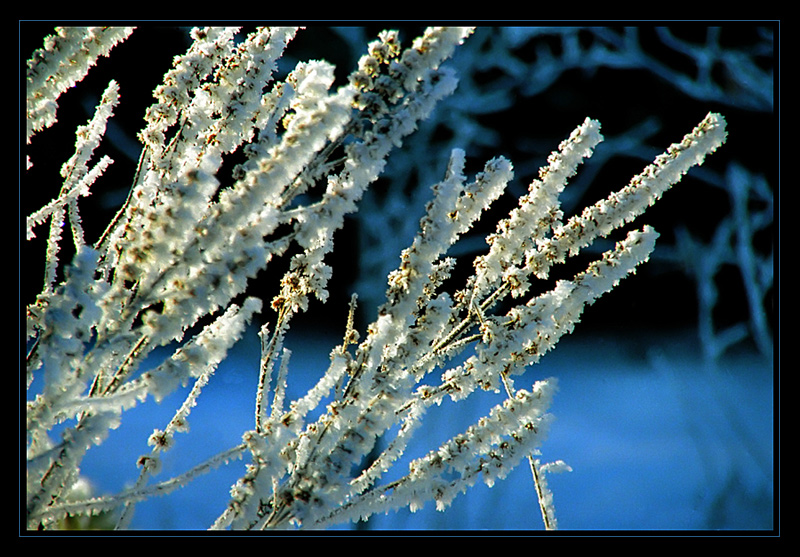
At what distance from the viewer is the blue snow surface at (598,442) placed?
5.21ft

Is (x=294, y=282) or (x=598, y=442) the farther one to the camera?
(x=598, y=442)

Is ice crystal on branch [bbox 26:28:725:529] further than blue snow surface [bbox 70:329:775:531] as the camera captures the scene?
No

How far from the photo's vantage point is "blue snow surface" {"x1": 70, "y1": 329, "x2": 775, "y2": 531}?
1587mm

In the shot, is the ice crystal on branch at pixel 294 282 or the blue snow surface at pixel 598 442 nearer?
the ice crystal on branch at pixel 294 282

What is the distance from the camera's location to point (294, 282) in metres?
0.76

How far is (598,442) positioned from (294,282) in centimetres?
166

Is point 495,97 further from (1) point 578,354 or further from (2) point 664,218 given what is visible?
(1) point 578,354

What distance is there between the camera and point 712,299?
8.46 ft

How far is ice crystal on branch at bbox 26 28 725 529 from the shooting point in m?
0.54

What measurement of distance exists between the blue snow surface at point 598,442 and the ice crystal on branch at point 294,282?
70cm

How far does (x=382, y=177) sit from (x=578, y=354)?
3.69 ft

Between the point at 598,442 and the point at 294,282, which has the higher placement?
the point at 598,442

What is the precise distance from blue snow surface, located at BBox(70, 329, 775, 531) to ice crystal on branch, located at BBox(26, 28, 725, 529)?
Answer: 697 millimetres
